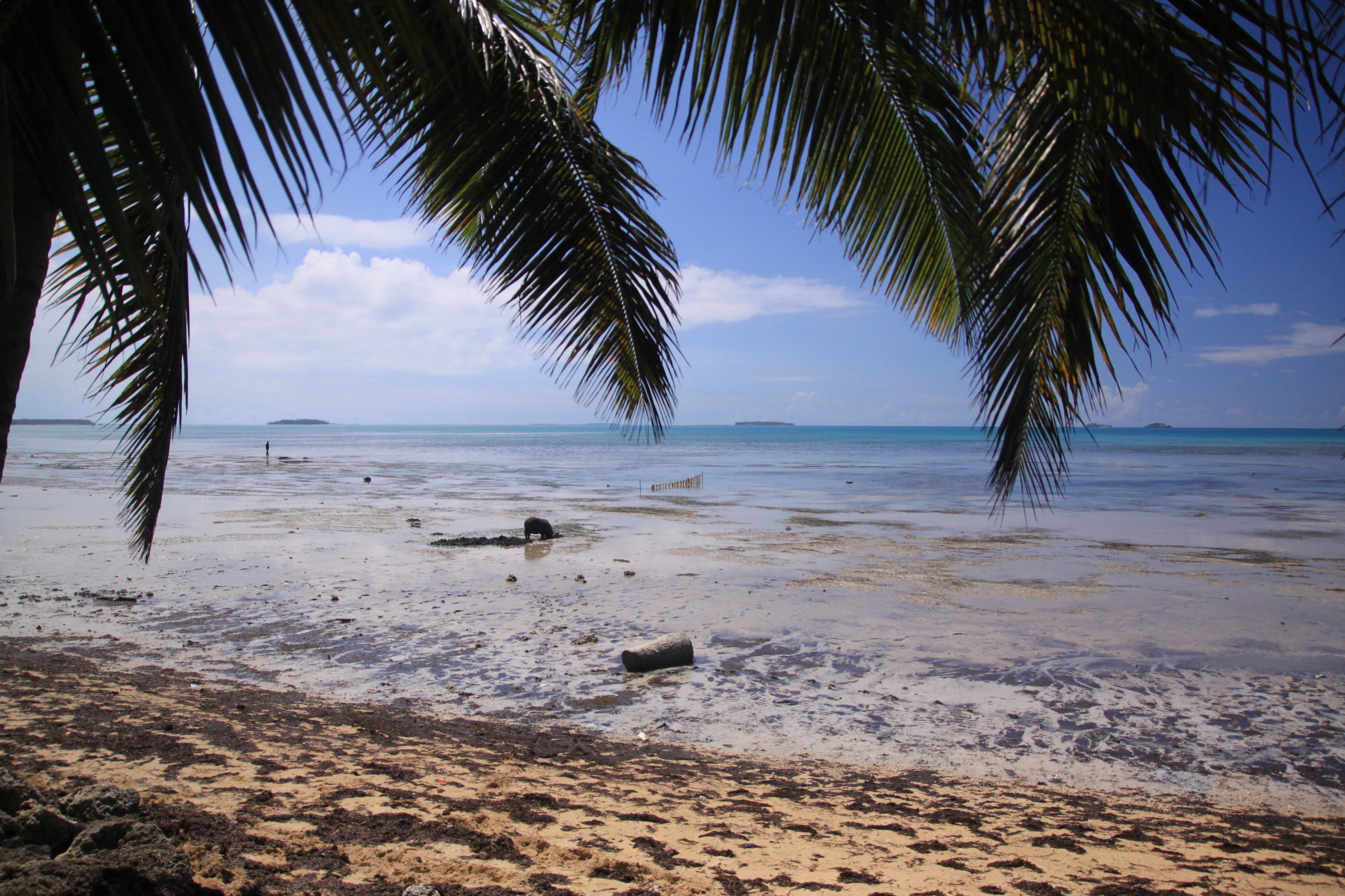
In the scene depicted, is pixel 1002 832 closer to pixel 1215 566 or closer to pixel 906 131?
pixel 906 131

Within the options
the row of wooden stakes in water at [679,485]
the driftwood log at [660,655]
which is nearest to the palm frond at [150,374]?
the driftwood log at [660,655]

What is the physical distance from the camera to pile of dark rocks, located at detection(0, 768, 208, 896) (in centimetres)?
219

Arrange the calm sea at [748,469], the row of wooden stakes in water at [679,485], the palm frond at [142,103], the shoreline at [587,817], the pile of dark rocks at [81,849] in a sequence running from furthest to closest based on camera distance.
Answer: the row of wooden stakes in water at [679,485]
the calm sea at [748,469]
the shoreline at [587,817]
the pile of dark rocks at [81,849]
the palm frond at [142,103]

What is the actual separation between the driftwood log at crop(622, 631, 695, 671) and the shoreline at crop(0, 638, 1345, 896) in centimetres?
142

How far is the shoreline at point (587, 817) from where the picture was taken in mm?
3016

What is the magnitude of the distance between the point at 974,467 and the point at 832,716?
132ft

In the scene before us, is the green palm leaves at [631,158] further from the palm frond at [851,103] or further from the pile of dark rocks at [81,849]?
the pile of dark rocks at [81,849]

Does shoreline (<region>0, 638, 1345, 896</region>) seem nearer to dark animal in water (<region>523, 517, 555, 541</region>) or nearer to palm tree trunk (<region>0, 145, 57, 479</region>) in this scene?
palm tree trunk (<region>0, 145, 57, 479</region>)

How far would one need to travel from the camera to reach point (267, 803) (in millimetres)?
3434

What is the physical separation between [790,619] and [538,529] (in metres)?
7.24

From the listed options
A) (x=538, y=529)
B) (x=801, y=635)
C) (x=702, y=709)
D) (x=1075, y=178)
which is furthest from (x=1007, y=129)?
(x=538, y=529)

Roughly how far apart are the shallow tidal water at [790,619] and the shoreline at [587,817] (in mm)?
649

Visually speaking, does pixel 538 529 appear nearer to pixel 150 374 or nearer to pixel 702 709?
pixel 702 709

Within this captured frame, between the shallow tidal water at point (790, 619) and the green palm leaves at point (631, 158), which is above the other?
the green palm leaves at point (631, 158)
